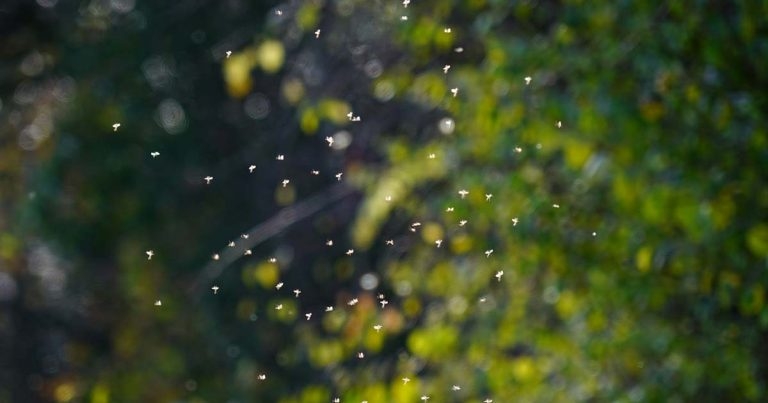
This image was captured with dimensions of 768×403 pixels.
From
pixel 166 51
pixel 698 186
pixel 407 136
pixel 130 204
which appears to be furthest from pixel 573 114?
pixel 130 204

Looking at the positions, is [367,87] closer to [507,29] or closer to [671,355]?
[507,29]

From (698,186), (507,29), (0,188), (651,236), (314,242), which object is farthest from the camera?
(0,188)

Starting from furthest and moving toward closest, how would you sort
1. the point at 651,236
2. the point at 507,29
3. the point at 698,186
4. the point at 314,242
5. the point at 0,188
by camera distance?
the point at 0,188 → the point at 314,242 → the point at 507,29 → the point at 651,236 → the point at 698,186

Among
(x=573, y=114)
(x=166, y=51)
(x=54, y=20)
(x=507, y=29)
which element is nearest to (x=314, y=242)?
(x=166, y=51)

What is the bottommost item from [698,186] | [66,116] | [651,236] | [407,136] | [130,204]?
[130,204]

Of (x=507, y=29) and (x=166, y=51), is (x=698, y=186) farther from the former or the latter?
(x=166, y=51)

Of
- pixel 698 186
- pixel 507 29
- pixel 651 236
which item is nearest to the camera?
pixel 698 186

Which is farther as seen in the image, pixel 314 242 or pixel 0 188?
pixel 0 188

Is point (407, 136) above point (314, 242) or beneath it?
above

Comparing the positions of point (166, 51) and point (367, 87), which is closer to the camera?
point (367, 87)
